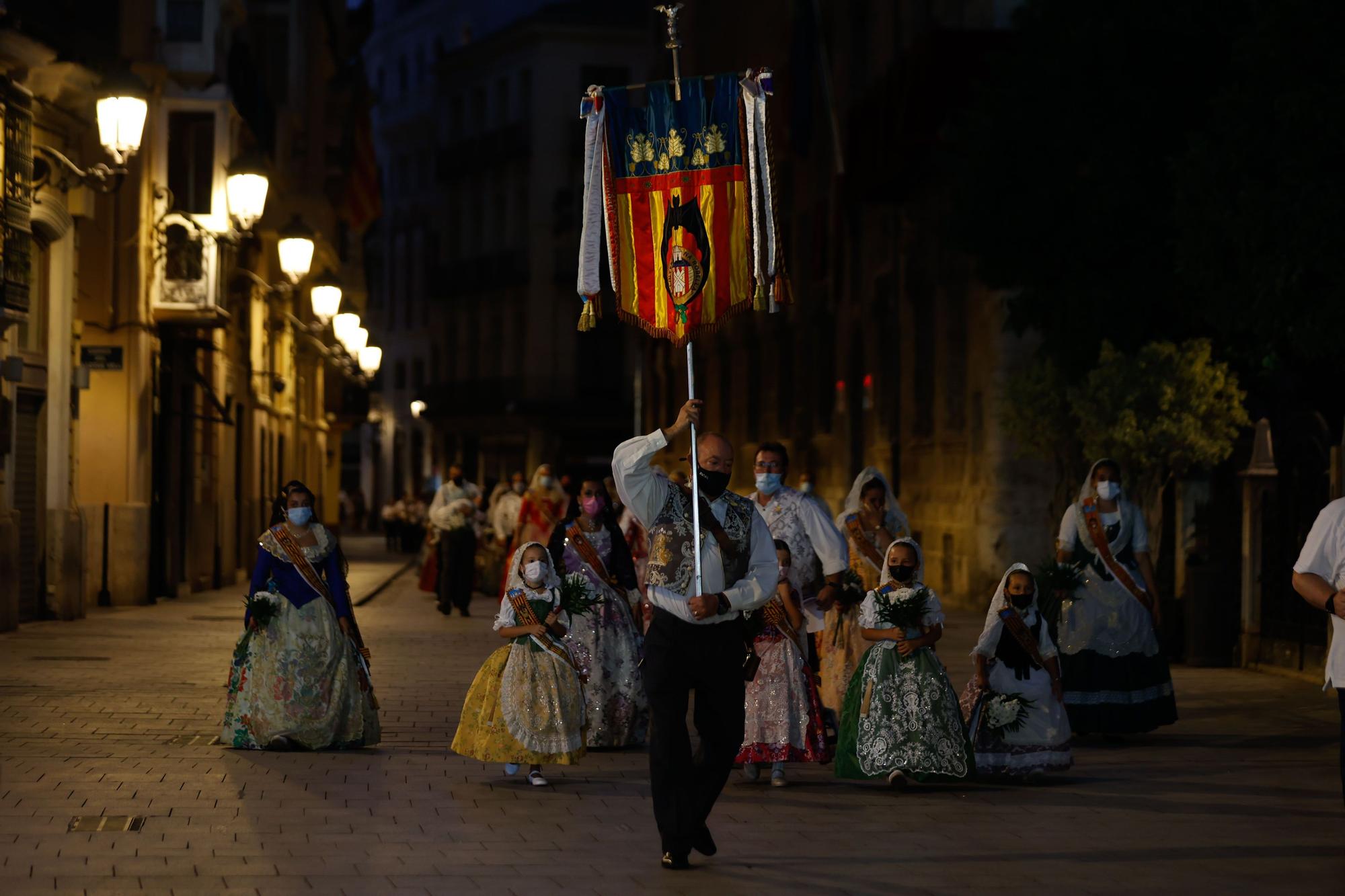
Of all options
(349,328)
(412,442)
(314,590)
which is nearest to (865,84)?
(349,328)

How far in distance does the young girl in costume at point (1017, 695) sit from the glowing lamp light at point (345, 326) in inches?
1001

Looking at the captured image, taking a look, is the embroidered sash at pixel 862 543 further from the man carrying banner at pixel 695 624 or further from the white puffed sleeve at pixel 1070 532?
the man carrying banner at pixel 695 624

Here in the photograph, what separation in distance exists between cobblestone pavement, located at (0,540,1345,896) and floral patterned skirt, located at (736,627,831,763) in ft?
0.66

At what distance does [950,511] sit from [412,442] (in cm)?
5635

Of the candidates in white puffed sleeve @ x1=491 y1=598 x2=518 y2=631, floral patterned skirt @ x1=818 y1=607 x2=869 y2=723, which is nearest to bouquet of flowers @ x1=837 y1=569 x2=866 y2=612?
floral patterned skirt @ x1=818 y1=607 x2=869 y2=723

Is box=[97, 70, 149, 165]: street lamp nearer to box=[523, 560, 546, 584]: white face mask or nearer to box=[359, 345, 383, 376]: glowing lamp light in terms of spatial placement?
box=[523, 560, 546, 584]: white face mask

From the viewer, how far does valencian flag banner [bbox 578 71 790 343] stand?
10.3 meters

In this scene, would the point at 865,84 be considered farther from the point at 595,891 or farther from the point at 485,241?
the point at 485,241

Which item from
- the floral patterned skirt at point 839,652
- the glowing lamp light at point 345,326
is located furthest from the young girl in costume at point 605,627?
the glowing lamp light at point 345,326

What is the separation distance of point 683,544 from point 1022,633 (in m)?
3.59

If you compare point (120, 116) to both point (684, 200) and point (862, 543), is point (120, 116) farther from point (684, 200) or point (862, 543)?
point (684, 200)

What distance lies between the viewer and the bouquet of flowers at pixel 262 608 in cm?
1305

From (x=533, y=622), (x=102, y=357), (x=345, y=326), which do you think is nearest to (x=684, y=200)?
(x=533, y=622)

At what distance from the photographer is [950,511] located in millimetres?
30578
